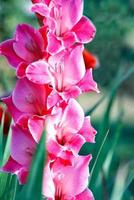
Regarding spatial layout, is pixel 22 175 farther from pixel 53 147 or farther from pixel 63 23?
pixel 63 23

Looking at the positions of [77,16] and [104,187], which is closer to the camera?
[77,16]

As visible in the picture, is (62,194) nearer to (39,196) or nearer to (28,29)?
(39,196)

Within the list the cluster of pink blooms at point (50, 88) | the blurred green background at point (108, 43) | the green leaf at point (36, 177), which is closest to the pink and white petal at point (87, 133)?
the cluster of pink blooms at point (50, 88)

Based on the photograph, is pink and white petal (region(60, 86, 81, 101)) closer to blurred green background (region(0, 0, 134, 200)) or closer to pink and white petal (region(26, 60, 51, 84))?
pink and white petal (region(26, 60, 51, 84))

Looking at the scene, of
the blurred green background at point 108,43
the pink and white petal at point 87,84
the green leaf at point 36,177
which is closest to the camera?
the green leaf at point 36,177

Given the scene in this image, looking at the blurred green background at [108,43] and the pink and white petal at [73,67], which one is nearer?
the pink and white petal at [73,67]

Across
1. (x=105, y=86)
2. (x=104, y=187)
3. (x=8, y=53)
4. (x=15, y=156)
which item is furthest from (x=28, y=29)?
(x=105, y=86)

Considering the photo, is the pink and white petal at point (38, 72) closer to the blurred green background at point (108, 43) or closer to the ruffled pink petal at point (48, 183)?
the ruffled pink petal at point (48, 183)
